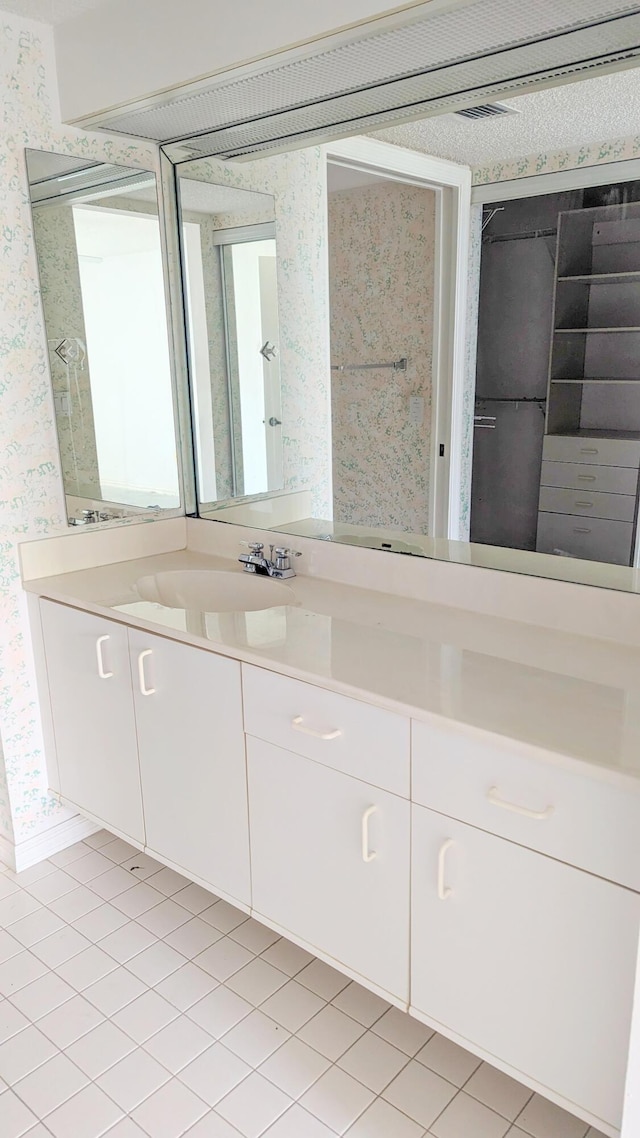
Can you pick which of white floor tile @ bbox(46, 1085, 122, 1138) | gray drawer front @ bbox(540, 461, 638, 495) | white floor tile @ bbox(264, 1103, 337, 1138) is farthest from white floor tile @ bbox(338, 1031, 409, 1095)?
gray drawer front @ bbox(540, 461, 638, 495)

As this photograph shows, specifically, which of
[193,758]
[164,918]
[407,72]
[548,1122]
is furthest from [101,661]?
[407,72]

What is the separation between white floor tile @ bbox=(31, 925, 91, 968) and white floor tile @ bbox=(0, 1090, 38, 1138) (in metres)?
0.37

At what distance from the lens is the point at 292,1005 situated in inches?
72.7

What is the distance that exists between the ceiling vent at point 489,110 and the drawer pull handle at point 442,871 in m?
1.45

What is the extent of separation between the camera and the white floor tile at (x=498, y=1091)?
1573mm

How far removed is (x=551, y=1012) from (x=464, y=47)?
1.73 metres

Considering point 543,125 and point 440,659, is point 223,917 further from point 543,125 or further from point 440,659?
point 543,125

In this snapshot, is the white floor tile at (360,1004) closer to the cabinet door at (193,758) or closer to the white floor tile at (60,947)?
the cabinet door at (193,758)

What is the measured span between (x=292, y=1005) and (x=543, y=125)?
1.97m

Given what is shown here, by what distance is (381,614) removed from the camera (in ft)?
6.24

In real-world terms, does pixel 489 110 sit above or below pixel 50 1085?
above

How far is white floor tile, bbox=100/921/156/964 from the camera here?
204 centimetres

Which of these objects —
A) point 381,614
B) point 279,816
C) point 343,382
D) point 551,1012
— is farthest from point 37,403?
point 551,1012

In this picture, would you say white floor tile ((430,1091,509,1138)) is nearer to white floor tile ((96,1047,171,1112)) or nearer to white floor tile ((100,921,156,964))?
white floor tile ((96,1047,171,1112))
